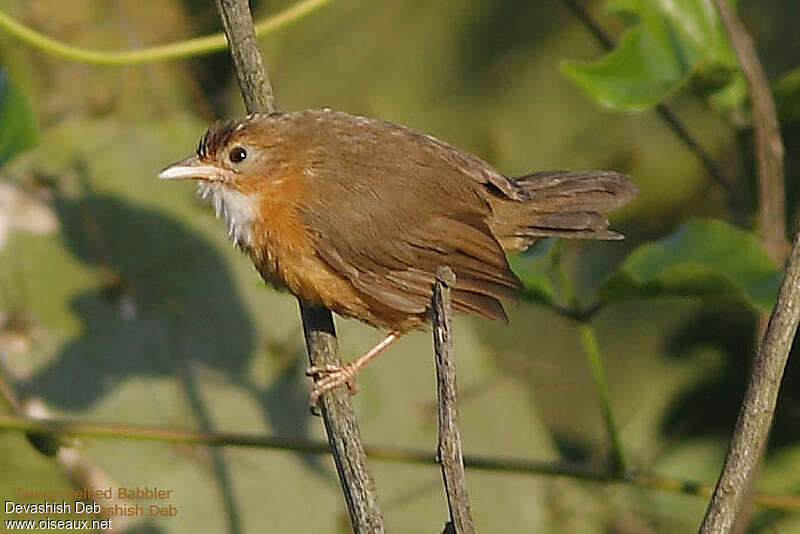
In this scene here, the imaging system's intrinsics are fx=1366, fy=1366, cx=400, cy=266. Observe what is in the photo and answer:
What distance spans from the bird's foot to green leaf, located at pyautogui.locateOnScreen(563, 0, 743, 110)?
0.92 meters

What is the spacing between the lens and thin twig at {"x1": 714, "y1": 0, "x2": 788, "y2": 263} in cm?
341

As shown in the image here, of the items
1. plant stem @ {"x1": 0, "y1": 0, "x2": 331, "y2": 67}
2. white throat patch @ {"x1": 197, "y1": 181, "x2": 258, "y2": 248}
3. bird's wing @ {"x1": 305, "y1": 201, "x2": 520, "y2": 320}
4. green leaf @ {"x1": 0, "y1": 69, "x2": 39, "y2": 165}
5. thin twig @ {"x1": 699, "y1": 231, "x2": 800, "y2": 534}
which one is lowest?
thin twig @ {"x1": 699, "y1": 231, "x2": 800, "y2": 534}

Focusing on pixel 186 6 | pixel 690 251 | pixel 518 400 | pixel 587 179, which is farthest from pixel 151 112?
pixel 690 251

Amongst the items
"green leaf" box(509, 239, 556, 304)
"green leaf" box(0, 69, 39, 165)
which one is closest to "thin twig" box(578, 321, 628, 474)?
"green leaf" box(509, 239, 556, 304)

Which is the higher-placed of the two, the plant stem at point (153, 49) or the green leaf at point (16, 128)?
the plant stem at point (153, 49)

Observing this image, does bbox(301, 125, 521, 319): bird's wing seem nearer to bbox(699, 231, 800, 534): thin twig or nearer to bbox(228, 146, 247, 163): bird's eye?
bbox(228, 146, 247, 163): bird's eye

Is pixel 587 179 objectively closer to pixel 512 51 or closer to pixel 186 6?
pixel 512 51

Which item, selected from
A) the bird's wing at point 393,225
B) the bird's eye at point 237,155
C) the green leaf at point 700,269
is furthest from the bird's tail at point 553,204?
the bird's eye at point 237,155

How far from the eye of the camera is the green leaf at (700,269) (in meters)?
3.25

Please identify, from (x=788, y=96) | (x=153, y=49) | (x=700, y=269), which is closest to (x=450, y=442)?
(x=700, y=269)

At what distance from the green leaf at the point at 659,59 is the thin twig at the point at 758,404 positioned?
3.52 feet

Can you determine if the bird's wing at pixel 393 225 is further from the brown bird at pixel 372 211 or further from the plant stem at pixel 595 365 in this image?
the plant stem at pixel 595 365

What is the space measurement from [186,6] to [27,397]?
1.78m

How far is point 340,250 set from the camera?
3531mm
